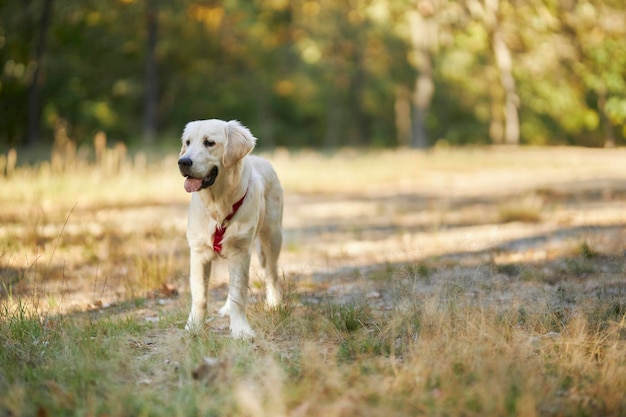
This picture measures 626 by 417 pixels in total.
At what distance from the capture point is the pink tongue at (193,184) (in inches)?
175

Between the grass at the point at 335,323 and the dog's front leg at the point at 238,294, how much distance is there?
11cm

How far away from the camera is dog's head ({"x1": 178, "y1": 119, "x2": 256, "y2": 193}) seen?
446 centimetres

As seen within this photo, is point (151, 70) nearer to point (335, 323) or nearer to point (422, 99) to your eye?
point (422, 99)

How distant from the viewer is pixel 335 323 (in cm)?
443

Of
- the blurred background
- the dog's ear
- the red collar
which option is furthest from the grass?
the blurred background

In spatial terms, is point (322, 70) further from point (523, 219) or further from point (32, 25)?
point (523, 219)

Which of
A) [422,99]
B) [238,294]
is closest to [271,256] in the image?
[238,294]

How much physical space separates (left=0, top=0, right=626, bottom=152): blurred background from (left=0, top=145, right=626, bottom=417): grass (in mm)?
12552

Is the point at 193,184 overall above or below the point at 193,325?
above

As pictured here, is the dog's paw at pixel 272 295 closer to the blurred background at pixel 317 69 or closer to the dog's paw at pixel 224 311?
the dog's paw at pixel 224 311

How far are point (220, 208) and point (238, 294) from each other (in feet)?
1.93

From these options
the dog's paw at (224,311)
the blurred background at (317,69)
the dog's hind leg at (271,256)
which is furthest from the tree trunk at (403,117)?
the dog's paw at (224,311)

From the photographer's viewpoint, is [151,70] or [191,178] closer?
[191,178]

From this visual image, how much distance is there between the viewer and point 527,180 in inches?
635
